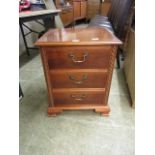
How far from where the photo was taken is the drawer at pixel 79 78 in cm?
107

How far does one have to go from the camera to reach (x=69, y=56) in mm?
1003

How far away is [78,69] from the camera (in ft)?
3.48

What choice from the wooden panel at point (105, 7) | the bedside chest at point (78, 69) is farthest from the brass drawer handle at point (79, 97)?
the wooden panel at point (105, 7)

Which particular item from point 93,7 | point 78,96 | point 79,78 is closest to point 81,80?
point 79,78

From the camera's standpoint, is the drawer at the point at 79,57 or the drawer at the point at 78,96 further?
the drawer at the point at 78,96

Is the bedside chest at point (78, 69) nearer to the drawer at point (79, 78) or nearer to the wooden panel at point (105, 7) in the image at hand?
the drawer at point (79, 78)

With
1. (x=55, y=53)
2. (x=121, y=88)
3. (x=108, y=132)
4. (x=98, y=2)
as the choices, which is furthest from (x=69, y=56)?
(x=98, y=2)

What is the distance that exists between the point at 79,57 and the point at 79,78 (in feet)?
0.54

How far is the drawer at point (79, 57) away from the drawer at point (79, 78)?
0.04 metres

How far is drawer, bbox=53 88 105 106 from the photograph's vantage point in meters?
1.15

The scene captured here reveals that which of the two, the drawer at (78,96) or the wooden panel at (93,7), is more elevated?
the wooden panel at (93,7)

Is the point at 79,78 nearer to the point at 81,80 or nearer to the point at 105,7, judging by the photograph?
the point at 81,80

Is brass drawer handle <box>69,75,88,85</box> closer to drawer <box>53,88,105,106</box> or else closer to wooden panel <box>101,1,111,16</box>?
drawer <box>53,88,105,106</box>
